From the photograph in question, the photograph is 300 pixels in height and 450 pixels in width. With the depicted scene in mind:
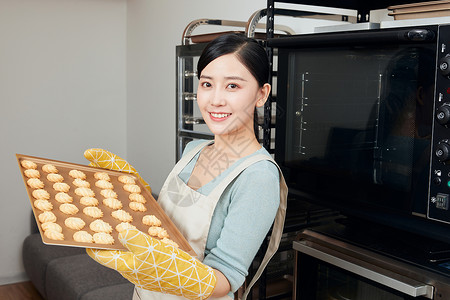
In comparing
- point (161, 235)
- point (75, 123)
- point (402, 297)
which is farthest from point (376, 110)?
point (75, 123)

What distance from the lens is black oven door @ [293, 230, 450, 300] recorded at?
1.04m

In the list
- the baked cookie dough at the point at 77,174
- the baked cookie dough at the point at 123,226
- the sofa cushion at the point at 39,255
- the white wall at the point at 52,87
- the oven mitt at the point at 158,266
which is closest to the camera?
the oven mitt at the point at 158,266

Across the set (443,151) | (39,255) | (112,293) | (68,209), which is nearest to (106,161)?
(68,209)

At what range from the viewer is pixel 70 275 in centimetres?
272

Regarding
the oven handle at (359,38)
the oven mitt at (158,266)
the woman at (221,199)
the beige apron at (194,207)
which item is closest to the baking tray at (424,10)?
the oven handle at (359,38)

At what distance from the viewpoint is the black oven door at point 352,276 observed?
1.04 m

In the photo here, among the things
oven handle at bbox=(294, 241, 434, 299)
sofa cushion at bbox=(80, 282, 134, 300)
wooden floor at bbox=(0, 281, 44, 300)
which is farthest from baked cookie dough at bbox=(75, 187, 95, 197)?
wooden floor at bbox=(0, 281, 44, 300)

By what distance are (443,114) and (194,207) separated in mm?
580

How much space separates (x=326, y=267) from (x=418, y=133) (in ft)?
1.49

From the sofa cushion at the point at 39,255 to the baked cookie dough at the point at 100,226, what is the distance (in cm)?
205

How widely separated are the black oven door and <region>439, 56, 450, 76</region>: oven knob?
403 mm

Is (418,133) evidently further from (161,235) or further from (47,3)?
(47,3)

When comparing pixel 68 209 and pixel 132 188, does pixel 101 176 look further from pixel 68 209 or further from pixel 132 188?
pixel 68 209

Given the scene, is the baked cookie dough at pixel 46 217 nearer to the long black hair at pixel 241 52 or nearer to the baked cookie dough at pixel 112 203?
the baked cookie dough at pixel 112 203
